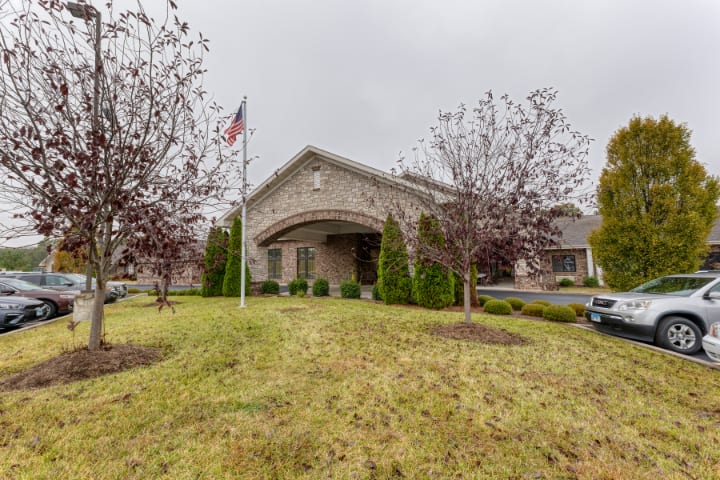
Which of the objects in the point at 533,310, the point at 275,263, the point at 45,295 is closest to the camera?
the point at 533,310

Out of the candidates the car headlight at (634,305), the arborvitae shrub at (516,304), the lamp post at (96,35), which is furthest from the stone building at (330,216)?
the lamp post at (96,35)

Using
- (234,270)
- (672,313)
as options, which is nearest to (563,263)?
(672,313)

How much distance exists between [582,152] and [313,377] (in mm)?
6775

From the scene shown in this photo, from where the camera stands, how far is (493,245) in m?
6.50

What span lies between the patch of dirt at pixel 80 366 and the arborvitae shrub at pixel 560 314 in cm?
946

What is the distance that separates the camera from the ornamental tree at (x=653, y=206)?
9188 mm

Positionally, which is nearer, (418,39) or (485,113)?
(485,113)

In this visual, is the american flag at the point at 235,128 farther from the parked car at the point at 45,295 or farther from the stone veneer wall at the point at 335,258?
the stone veneer wall at the point at 335,258

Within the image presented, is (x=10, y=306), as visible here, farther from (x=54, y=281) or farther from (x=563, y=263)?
(x=563, y=263)

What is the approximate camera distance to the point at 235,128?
1040 centimetres

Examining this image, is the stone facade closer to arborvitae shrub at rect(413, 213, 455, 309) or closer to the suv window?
arborvitae shrub at rect(413, 213, 455, 309)

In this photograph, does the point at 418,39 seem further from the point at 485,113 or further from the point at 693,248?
the point at 693,248

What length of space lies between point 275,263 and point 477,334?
1892cm

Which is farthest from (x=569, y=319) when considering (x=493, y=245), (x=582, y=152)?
(x=582, y=152)
